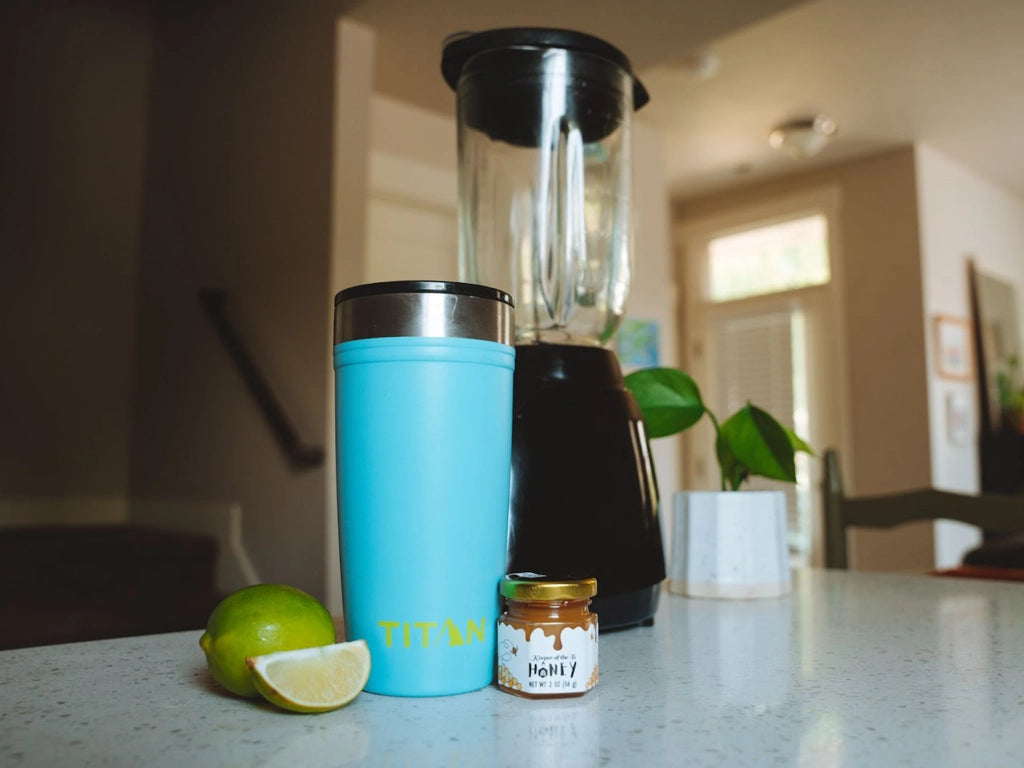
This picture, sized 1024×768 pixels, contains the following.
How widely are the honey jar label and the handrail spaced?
2050 millimetres

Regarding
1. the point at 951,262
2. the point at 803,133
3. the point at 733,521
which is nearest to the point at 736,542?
the point at 733,521

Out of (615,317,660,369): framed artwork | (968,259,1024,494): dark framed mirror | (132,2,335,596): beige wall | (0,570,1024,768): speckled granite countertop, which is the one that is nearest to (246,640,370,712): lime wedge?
(0,570,1024,768): speckled granite countertop

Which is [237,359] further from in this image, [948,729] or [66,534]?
[948,729]

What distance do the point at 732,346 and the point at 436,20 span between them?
310 cm

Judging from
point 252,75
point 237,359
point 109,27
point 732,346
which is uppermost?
point 109,27

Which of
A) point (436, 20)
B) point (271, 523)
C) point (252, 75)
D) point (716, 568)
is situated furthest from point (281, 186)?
point (716, 568)

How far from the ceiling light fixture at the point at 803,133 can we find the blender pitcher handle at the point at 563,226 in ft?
11.7

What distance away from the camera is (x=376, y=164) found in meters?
3.11

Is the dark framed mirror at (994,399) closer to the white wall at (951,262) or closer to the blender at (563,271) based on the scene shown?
the white wall at (951,262)

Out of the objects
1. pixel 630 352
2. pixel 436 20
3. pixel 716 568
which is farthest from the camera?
pixel 630 352

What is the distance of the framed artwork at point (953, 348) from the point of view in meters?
4.27

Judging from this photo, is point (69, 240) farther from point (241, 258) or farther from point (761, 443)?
point (761, 443)

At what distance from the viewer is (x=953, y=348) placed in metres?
4.40

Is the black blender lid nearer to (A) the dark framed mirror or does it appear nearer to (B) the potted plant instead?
(B) the potted plant
